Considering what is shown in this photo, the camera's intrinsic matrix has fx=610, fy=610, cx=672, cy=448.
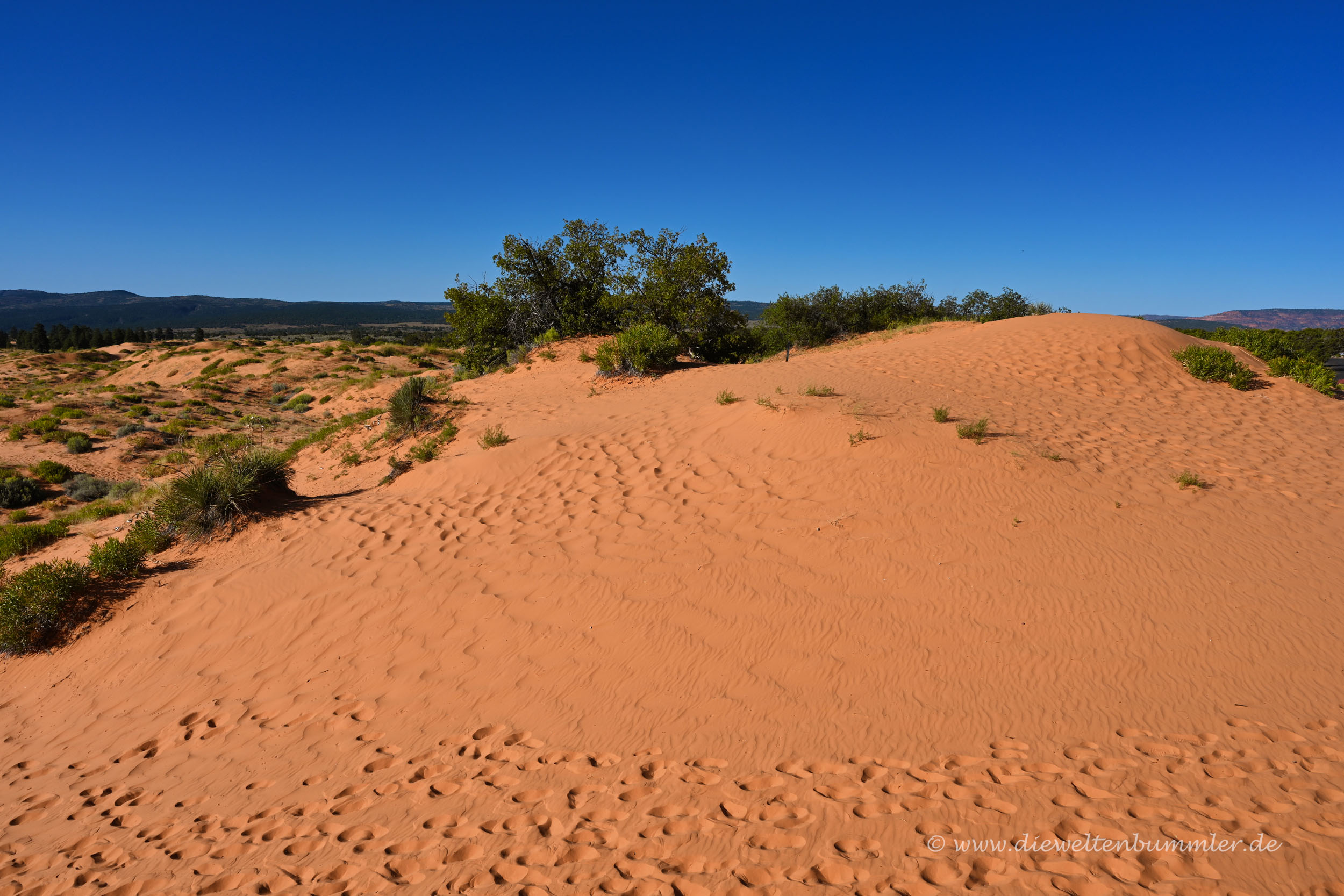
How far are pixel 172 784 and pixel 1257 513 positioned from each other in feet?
34.0

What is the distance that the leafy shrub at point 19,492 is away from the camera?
512 inches

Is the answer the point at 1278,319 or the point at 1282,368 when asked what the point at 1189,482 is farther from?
the point at 1278,319

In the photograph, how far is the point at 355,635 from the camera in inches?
225

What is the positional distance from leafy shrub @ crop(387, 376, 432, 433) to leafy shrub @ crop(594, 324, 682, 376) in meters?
4.29

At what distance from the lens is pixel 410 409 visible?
11.9m

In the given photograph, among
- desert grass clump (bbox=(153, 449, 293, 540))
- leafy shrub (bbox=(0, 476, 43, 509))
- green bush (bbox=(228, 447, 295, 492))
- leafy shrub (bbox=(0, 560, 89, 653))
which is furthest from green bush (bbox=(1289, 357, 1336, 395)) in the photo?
leafy shrub (bbox=(0, 476, 43, 509))

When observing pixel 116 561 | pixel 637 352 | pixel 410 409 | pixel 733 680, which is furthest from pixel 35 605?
pixel 637 352

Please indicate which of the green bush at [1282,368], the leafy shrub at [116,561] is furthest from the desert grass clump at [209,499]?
the green bush at [1282,368]

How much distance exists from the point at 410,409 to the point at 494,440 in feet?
11.4

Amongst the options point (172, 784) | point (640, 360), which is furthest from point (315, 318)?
point (172, 784)

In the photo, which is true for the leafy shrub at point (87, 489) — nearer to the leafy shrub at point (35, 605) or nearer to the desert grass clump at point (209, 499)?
the desert grass clump at point (209, 499)

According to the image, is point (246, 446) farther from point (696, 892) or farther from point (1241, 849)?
point (1241, 849)

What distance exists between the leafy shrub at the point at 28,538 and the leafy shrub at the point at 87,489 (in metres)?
4.42

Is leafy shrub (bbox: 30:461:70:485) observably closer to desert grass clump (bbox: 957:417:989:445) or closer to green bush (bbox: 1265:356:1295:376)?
desert grass clump (bbox: 957:417:989:445)
